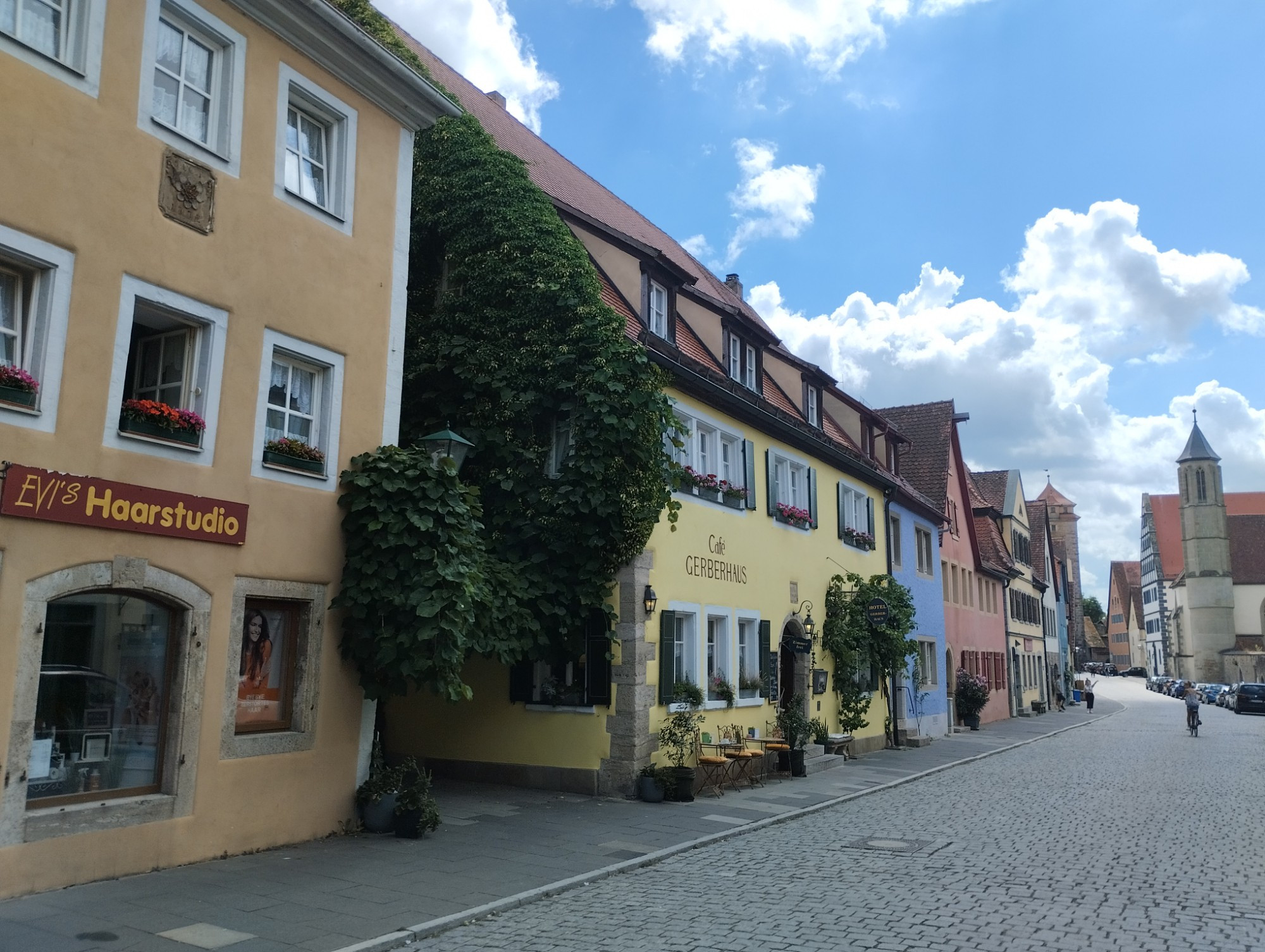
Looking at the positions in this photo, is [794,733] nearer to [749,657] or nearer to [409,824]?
[749,657]

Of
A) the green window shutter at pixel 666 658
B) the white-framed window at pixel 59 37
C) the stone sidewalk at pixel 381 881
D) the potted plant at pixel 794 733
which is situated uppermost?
the white-framed window at pixel 59 37

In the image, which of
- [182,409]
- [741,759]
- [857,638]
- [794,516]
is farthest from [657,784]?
[857,638]

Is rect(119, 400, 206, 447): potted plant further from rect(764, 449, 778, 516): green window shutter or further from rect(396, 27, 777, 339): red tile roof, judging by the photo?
rect(764, 449, 778, 516): green window shutter

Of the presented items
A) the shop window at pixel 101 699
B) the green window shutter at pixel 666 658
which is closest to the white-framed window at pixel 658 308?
the green window shutter at pixel 666 658

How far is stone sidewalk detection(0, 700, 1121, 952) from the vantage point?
7309 millimetres

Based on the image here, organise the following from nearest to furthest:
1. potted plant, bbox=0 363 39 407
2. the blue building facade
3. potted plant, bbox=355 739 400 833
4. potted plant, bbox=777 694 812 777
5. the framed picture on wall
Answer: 1. potted plant, bbox=0 363 39 407
2. potted plant, bbox=355 739 400 833
3. potted plant, bbox=777 694 812 777
4. the framed picture on wall
5. the blue building facade

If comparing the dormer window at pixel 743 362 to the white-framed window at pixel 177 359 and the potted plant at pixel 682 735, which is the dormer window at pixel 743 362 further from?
the white-framed window at pixel 177 359

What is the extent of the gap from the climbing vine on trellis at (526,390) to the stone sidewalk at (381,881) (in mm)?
2221

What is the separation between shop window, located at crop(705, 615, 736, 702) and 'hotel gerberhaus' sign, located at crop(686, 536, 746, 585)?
0.68 meters

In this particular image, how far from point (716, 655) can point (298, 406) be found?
8.61 m

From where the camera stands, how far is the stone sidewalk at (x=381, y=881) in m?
7.31

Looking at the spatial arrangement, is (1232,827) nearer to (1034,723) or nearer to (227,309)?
(227,309)

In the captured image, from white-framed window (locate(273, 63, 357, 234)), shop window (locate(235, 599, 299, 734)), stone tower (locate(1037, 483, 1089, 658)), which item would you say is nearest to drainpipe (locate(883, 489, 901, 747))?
shop window (locate(235, 599, 299, 734))

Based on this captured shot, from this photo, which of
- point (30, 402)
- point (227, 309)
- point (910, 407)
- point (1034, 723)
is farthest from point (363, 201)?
point (1034, 723)
